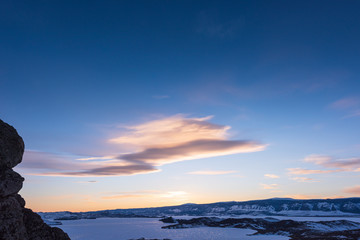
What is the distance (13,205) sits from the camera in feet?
51.5

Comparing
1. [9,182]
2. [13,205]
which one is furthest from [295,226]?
[9,182]

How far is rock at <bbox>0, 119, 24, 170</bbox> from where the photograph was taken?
15898 mm

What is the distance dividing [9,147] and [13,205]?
3.40 m

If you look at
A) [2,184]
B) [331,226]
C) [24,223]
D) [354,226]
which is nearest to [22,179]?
[2,184]

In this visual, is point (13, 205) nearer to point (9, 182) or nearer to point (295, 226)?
point (9, 182)

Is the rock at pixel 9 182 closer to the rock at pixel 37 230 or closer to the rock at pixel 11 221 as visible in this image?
the rock at pixel 11 221

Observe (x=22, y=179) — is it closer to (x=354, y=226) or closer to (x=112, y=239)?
(x=112, y=239)

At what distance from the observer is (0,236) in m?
14.0

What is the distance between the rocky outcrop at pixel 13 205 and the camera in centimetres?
1484

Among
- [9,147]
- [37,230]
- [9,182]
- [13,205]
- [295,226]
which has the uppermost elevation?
[9,147]

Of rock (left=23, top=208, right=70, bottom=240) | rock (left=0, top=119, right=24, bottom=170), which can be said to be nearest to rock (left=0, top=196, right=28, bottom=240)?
rock (left=23, top=208, right=70, bottom=240)

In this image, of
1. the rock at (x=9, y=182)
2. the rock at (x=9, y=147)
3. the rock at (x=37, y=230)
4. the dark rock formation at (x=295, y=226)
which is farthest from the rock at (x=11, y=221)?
the dark rock formation at (x=295, y=226)

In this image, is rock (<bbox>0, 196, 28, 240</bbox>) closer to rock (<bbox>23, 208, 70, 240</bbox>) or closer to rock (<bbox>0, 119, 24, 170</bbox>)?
rock (<bbox>23, 208, 70, 240</bbox>)

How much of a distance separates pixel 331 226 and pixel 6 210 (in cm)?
16268
